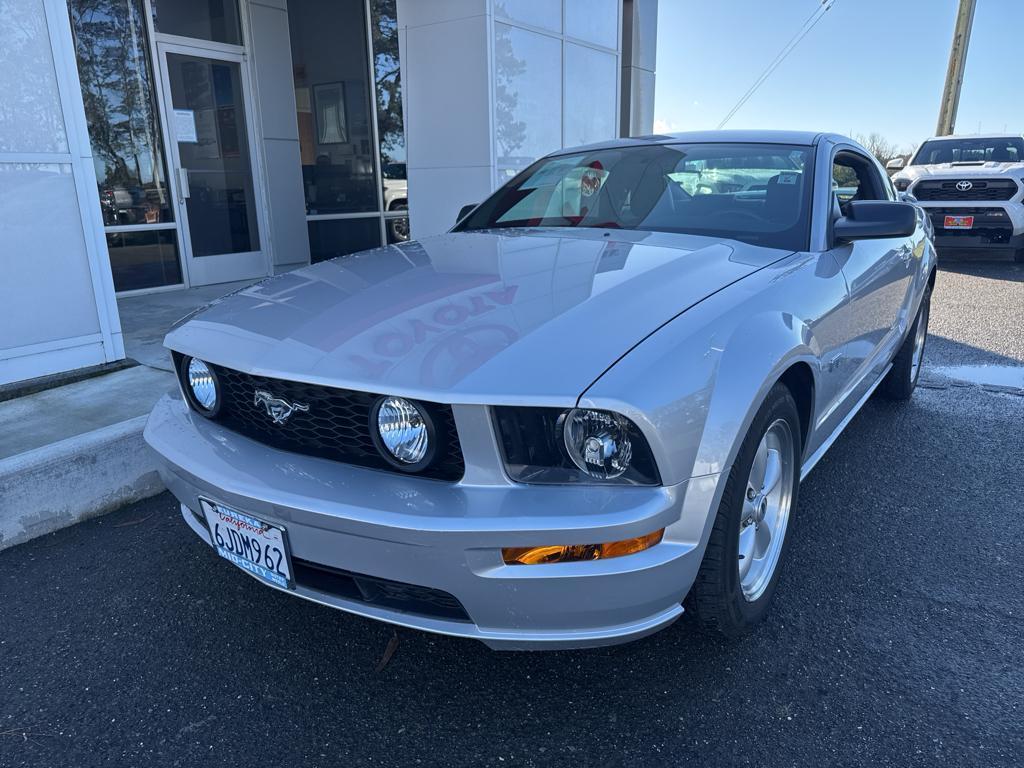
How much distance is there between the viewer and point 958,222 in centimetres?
1058

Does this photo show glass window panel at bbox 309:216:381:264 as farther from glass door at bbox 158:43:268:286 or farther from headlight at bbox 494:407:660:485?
headlight at bbox 494:407:660:485

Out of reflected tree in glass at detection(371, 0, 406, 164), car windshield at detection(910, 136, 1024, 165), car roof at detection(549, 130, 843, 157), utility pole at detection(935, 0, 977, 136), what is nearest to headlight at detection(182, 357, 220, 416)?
car roof at detection(549, 130, 843, 157)

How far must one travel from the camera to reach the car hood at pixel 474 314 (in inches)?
71.8

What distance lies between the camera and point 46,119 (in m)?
4.34

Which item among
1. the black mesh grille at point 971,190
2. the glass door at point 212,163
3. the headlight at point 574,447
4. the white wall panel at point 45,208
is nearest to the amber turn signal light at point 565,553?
the headlight at point 574,447

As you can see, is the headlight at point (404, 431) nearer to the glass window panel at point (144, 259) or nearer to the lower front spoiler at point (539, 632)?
the lower front spoiler at point (539, 632)

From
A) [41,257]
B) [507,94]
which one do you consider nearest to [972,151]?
[507,94]

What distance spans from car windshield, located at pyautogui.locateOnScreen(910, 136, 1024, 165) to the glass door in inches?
397

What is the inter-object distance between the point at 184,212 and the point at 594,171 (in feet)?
17.4

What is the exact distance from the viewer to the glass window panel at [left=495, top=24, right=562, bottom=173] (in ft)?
23.4

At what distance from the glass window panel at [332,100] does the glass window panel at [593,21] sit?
2515mm

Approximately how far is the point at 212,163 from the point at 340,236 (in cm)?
190

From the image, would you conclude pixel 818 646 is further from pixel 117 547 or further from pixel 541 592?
pixel 117 547

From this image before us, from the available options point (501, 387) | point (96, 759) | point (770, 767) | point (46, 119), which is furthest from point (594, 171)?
point (46, 119)
